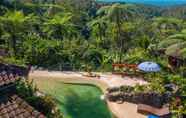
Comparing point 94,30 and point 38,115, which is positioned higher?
point 38,115

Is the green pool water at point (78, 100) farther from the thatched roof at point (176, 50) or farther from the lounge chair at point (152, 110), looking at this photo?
the thatched roof at point (176, 50)

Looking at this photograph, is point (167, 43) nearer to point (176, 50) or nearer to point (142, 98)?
point (176, 50)

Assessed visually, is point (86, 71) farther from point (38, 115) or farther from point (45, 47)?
point (38, 115)

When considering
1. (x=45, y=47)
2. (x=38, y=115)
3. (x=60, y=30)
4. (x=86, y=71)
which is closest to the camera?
(x=38, y=115)

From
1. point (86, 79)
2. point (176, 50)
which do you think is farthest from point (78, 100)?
point (176, 50)

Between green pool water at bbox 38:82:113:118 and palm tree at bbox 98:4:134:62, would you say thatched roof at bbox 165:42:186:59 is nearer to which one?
palm tree at bbox 98:4:134:62

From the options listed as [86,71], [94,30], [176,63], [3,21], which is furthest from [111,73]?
[94,30]
